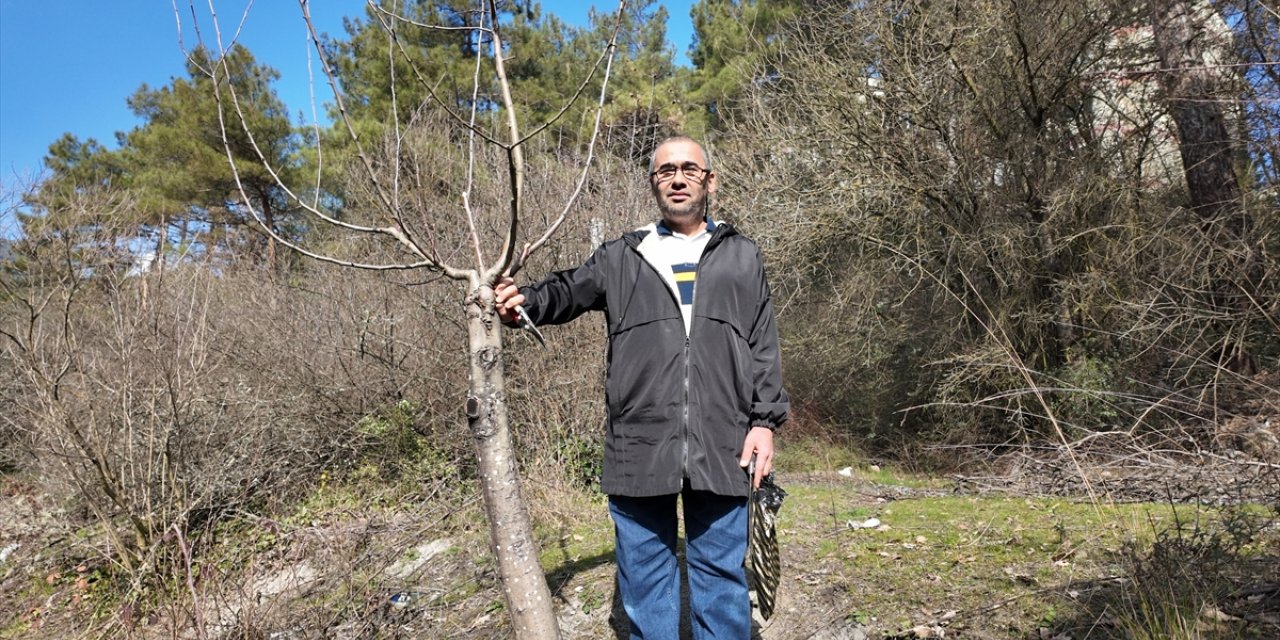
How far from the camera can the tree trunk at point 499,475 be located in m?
1.94

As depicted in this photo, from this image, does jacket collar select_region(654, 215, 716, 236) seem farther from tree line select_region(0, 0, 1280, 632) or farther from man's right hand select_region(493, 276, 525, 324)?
tree line select_region(0, 0, 1280, 632)

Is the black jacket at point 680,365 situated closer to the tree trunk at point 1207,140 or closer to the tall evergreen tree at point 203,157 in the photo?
the tree trunk at point 1207,140

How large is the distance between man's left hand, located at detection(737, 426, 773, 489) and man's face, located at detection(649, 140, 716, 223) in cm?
72

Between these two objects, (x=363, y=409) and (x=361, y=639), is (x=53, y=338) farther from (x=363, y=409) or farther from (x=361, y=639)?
(x=361, y=639)

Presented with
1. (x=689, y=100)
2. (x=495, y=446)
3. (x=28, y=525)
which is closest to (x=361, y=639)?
(x=495, y=446)

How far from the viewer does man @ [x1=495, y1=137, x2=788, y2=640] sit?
6.79 ft

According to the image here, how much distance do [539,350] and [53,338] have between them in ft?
13.0

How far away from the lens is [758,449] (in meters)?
2.12

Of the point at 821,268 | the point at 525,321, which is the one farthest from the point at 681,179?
the point at 821,268

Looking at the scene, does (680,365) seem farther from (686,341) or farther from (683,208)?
(683,208)

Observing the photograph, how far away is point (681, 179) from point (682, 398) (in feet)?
2.31

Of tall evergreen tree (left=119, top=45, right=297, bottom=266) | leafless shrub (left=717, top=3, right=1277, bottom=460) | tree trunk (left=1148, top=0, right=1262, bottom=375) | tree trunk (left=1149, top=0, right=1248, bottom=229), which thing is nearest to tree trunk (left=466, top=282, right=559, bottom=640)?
leafless shrub (left=717, top=3, right=1277, bottom=460)

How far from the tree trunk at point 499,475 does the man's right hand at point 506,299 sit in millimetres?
33

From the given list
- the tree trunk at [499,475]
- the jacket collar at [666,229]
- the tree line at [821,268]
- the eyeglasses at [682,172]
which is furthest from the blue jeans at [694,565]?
the tree line at [821,268]
